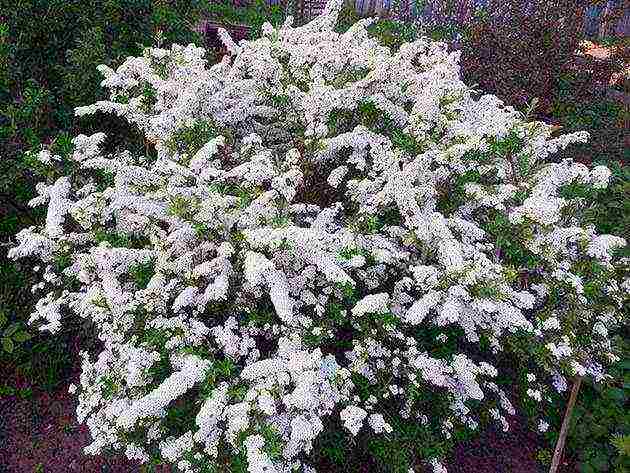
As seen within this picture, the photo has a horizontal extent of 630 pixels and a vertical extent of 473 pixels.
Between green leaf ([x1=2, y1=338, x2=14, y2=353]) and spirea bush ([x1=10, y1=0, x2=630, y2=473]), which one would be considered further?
green leaf ([x1=2, y1=338, x2=14, y2=353])

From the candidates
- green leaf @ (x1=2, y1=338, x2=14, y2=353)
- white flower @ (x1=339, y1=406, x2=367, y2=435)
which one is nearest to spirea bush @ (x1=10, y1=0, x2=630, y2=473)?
white flower @ (x1=339, y1=406, x2=367, y2=435)

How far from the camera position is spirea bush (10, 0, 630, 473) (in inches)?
110

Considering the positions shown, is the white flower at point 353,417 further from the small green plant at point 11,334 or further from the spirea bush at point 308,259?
the small green plant at point 11,334

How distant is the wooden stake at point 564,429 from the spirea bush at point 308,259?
250 millimetres

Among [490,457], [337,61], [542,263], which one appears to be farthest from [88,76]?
[490,457]

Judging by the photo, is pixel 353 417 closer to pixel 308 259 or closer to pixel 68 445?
pixel 308 259

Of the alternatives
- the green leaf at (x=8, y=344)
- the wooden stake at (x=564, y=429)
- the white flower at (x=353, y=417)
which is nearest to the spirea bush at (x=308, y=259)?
the white flower at (x=353, y=417)

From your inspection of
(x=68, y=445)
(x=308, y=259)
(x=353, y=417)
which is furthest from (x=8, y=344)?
(x=353, y=417)

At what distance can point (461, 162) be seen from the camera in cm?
347

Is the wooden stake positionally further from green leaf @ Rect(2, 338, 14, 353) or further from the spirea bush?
green leaf @ Rect(2, 338, 14, 353)

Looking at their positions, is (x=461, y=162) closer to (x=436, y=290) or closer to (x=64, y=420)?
(x=436, y=290)

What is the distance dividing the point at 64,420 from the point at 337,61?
2824 mm

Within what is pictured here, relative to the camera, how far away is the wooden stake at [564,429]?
12.0ft

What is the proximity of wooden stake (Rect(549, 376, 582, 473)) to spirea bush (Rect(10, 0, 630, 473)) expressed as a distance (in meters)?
0.25
